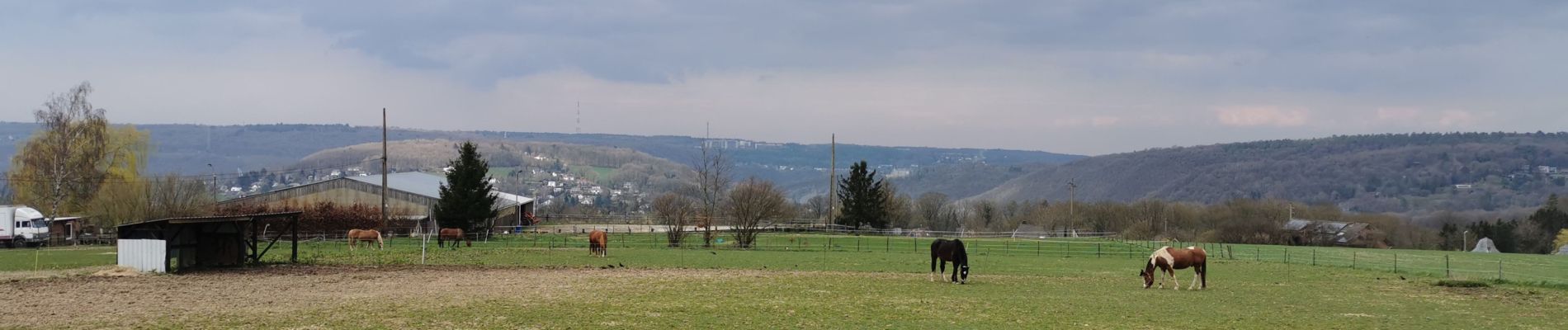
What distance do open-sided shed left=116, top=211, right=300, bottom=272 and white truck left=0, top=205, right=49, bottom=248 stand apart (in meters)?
29.1

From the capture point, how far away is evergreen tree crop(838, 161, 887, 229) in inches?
3595

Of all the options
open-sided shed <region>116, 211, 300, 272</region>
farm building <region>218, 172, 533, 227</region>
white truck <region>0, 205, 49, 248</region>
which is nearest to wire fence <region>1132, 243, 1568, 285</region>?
open-sided shed <region>116, 211, 300, 272</region>

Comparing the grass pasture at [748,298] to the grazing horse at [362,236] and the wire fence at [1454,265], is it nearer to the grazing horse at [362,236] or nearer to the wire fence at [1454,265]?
the wire fence at [1454,265]

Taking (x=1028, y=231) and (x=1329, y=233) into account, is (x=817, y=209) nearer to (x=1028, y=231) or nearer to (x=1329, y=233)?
A: (x=1028, y=231)

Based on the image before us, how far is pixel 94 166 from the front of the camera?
6844 centimetres

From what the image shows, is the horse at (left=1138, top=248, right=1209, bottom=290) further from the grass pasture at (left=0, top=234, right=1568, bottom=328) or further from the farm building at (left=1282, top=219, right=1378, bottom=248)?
the farm building at (left=1282, top=219, right=1378, bottom=248)

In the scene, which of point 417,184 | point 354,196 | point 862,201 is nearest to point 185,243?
point 354,196

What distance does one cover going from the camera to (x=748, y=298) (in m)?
22.9

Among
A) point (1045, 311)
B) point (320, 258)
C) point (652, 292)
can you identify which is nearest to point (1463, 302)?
point (1045, 311)

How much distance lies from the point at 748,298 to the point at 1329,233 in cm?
8924

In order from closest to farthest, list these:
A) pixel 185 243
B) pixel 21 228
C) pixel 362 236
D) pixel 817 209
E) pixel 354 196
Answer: pixel 185 243 → pixel 362 236 → pixel 21 228 → pixel 354 196 → pixel 817 209

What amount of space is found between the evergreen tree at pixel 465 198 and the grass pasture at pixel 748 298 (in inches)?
Answer: 1065

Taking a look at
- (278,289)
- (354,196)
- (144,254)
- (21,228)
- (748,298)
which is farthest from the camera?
(354,196)

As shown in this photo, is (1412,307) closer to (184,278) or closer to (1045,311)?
(1045,311)
